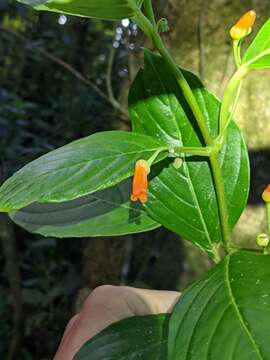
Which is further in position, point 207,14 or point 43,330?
point 43,330

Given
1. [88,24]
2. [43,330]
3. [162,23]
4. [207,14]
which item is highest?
[88,24]

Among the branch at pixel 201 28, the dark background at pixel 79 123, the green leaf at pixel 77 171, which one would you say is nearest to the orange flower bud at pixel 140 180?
the green leaf at pixel 77 171

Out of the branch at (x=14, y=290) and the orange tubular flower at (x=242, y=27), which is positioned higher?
the orange tubular flower at (x=242, y=27)

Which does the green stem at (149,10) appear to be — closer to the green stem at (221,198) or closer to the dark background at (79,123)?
the green stem at (221,198)

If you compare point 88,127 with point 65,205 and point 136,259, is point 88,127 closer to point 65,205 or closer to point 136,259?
point 136,259

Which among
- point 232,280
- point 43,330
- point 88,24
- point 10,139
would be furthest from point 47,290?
point 232,280

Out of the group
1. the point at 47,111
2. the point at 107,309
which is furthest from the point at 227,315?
the point at 47,111

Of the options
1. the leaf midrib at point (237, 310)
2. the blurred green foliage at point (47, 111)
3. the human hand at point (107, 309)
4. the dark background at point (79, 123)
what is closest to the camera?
the leaf midrib at point (237, 310)
